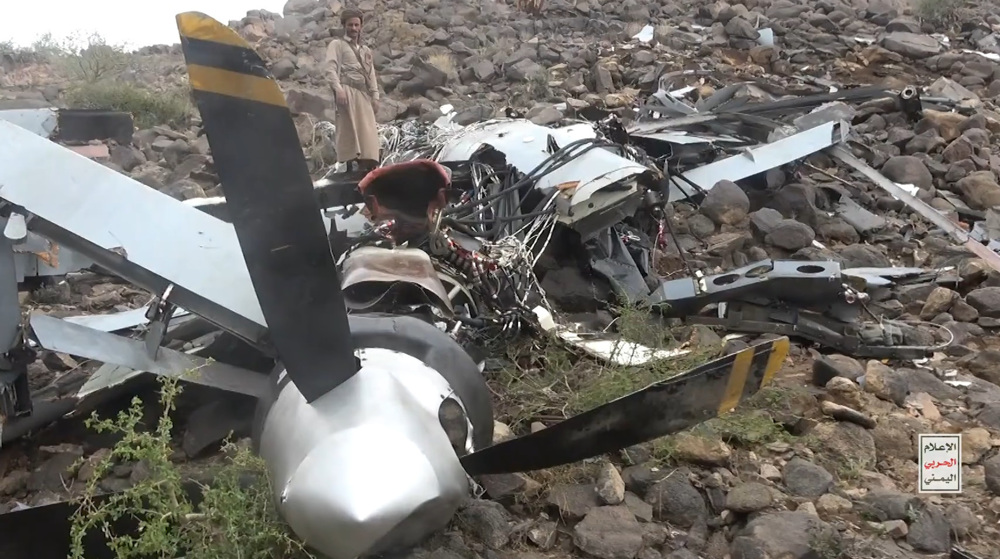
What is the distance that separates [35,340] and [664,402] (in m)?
2.61

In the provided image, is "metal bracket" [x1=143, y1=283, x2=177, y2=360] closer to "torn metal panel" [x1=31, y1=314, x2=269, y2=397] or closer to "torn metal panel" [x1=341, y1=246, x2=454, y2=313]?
"torn metal panel" [x1=31, y1=314, x2=269, y2=397]

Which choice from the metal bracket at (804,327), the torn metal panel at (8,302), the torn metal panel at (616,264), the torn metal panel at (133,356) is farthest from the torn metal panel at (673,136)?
the torn metal panel at (8,302)

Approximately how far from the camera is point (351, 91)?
26.7 ft

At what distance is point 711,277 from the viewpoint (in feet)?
18.7

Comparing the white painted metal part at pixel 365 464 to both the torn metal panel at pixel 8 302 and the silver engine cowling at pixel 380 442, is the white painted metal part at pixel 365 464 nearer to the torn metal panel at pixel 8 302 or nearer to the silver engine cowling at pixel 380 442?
the silver engine cowling at pixel 380 442

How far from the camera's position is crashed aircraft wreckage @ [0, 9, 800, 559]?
2592mm

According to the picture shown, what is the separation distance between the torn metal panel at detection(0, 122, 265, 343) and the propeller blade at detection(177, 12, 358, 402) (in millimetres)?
562

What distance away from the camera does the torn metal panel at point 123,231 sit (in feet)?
11.2

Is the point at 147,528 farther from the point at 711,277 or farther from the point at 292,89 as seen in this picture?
the point at 292,89

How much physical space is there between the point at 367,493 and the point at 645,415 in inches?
46.1

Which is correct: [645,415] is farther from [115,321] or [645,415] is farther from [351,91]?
[351,91]

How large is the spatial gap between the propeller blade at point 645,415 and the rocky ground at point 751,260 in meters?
0.39

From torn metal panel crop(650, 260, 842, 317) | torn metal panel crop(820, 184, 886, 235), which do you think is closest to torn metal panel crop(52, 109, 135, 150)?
torn metal panel crop(650, 260, 842, 317)

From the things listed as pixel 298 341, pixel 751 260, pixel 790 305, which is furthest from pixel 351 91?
pixel 298 341
